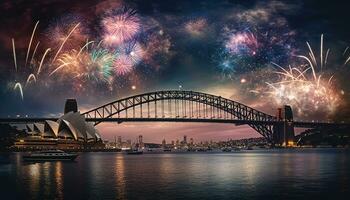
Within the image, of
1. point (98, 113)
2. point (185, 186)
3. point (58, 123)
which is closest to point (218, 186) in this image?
point (185, 186)

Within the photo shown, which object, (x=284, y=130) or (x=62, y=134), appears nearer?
(x=62, y=134)

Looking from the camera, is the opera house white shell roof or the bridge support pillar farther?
the bridge support pillar

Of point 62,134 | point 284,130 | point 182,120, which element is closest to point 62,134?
point 62,134

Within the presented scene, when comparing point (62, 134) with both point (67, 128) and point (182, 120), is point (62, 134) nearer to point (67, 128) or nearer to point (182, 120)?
point (67, 128)

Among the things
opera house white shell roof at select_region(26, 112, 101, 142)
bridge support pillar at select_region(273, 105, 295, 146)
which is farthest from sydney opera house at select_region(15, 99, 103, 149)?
bridge support pillar at select_region(273, 105, 295, 146)

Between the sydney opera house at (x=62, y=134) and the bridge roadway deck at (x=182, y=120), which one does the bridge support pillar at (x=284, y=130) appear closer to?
the bridge roadway deck at (x=182, y=120)

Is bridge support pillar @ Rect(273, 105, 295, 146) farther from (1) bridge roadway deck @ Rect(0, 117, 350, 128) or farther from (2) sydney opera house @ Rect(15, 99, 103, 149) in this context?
(2) sydney opera house @ Rect(15, 99, 103, 149)

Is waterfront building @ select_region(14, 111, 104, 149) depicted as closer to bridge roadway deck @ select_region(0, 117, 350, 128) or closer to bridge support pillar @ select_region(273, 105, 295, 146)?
bridge roadway deck @ select_region(0, 117, 350, 128)
